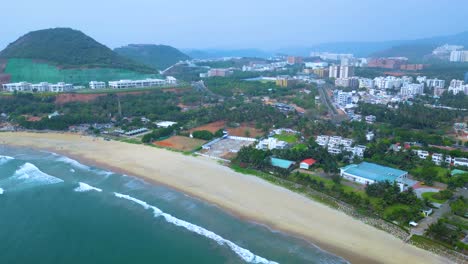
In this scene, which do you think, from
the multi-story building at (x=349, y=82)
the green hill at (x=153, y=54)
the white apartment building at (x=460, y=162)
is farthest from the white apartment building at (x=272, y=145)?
the green hill at (x=153, y=54)

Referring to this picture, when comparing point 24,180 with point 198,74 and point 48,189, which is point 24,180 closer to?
point 48,189

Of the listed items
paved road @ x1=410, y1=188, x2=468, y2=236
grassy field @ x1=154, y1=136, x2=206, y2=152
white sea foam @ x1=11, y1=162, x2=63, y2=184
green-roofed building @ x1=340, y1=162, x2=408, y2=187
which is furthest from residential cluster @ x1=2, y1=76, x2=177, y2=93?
paved road @ x1=410, y1=188, x2=468, y2=236

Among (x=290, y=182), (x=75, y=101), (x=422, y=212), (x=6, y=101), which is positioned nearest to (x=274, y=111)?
(x=290, y=182)

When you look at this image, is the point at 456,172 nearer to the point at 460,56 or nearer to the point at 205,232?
the point at 205,232

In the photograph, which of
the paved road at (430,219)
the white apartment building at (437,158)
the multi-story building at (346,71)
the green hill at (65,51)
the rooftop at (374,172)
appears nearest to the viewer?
the paved road at (430,219)

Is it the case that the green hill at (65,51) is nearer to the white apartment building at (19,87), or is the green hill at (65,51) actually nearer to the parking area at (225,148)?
the white apartment building at (19,87)

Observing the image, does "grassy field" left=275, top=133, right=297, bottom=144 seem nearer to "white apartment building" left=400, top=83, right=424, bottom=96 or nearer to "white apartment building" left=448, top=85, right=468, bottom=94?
"white apartment building" left=400, top=83, right=424, bottom=96
